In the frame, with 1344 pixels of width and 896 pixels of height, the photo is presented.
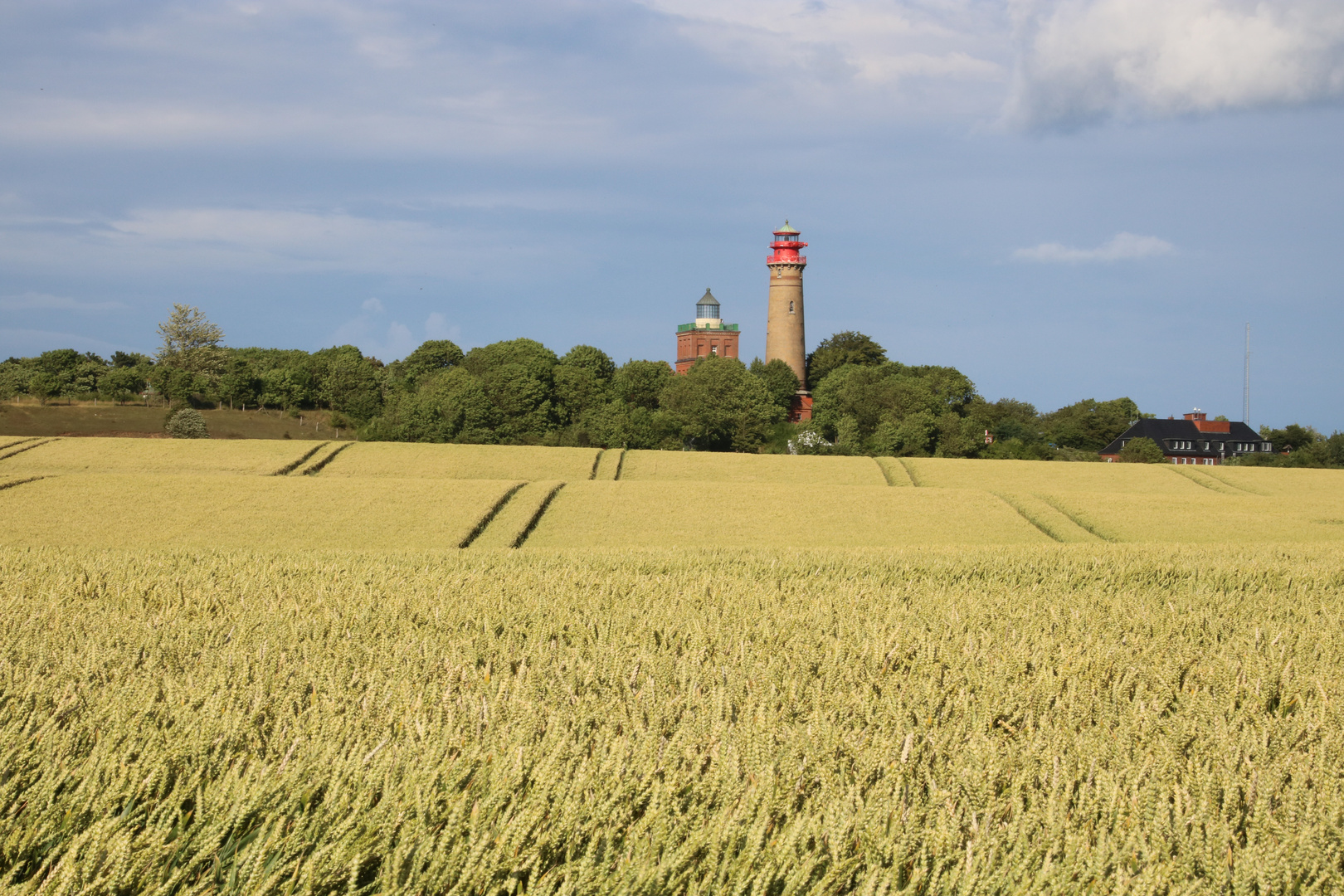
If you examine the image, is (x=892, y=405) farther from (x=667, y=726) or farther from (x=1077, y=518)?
(x=667, y=726)

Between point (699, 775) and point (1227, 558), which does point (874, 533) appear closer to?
point (1227, 558)

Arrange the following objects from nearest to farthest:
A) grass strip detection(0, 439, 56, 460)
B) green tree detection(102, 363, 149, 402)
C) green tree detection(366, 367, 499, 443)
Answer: grass strip detection(0, 439, 56, 460) < green tree detection(366, 367, 499, 443) < green tree detection(102, 363, 149, 402)

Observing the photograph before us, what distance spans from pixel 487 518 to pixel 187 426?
190 feet

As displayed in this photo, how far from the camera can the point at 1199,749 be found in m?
5.64

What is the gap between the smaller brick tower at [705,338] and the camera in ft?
458

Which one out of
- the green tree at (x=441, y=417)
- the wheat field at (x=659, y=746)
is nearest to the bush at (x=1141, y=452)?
the green tree at (x=441, y=417)

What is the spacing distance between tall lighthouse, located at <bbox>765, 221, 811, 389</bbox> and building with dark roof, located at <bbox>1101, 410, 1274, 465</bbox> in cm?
3889

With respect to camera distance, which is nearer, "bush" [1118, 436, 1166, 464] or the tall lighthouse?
"bush" [1118, 436, 1166, 464]

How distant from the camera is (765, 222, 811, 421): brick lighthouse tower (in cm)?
11725

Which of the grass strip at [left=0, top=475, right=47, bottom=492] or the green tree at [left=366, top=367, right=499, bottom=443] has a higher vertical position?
the green tree at [left=366, top=367, right=499, bottom=443]

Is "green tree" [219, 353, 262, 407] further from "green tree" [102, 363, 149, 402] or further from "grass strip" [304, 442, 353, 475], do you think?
"grass strip" [304, 442, 353, 475]

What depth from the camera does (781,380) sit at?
112188 mm

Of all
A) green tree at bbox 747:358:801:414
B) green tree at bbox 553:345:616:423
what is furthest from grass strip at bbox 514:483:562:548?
green tree at bbox 747:358:801:414

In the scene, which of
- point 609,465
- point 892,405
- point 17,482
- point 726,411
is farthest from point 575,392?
point 17,482
